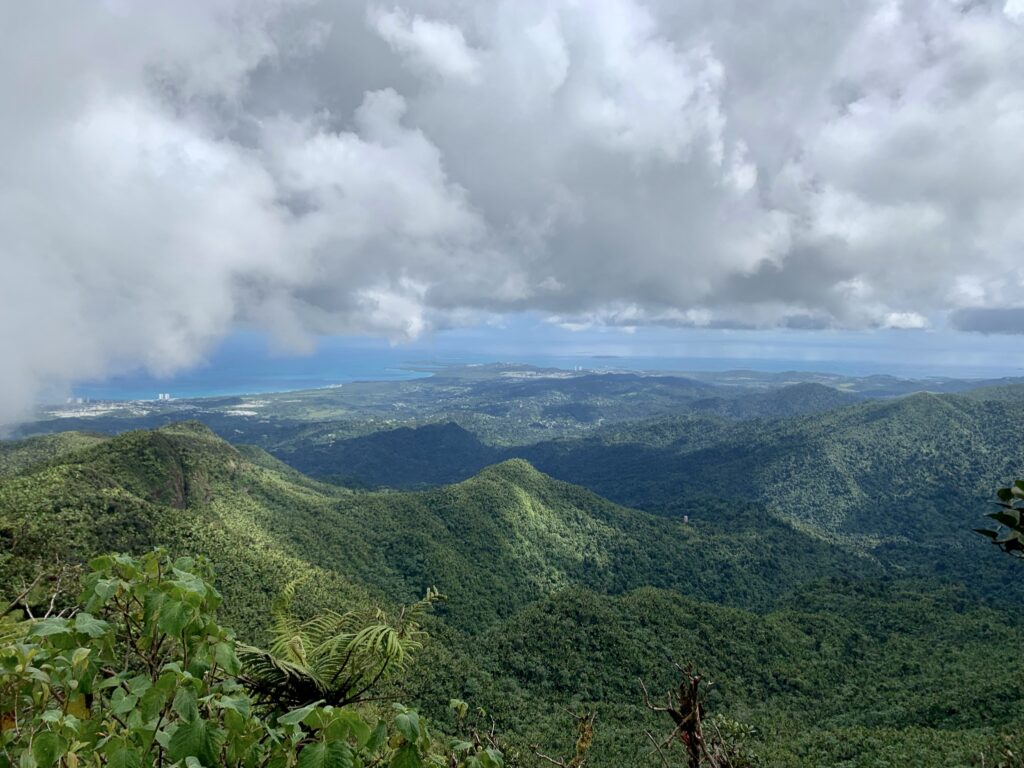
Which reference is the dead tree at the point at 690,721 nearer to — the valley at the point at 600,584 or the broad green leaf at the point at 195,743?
the broad green leaf at the point at 195,743

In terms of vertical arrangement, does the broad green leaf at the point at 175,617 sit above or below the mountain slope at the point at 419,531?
above

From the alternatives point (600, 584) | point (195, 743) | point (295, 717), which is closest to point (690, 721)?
point (295, 717)

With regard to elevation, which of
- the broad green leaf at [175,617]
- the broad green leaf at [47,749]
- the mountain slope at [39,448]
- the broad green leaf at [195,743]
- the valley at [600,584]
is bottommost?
the valley at [600,584]

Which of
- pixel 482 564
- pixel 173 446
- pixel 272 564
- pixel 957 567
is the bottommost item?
pixel 957 567

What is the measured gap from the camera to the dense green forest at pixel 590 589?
145 ft

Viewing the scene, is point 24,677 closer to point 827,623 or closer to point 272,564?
point 272,564

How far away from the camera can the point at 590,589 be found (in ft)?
303

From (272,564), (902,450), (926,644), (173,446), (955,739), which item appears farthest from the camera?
(902,450)

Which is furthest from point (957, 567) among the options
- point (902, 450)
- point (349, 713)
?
point (349, 713)

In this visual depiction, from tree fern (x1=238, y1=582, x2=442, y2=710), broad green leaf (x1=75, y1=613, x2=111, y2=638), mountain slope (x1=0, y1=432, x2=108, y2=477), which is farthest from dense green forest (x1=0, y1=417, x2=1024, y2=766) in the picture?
broad green leaf (x1=75, y1=613, x2=111, y2=638)

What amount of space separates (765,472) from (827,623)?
12629 cm

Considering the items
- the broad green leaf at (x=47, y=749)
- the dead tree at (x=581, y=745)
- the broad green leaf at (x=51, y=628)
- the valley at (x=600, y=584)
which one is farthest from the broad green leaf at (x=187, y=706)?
the valley at (x=600, y=584)

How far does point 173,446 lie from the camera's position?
84.8 meters

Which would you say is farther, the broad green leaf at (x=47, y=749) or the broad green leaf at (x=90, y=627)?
the broad green leaf at (x=90, y=627)
